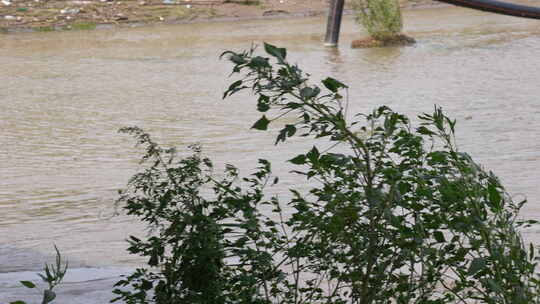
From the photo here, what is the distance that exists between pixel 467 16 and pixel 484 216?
17883mm

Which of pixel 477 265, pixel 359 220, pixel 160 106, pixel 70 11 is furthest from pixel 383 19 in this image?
pixel 477 265

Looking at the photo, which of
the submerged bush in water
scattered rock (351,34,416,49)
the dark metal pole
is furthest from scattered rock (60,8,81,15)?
the submerged bush in water

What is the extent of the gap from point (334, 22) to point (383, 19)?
108 cm

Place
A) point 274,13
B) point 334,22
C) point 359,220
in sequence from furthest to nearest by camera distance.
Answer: point 274,13, point 334,22, point 359,220

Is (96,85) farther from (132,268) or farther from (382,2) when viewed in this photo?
(132,268)

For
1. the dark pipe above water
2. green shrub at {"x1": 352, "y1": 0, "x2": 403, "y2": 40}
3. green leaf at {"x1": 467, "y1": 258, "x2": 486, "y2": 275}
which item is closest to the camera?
green leaf at {"x1": 467, "y1": 258, "x2": 486, "y2": 275}

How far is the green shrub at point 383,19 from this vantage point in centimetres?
1484

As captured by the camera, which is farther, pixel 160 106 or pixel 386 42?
pixel 386 42

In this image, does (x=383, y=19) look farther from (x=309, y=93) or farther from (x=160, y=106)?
(x=309, y=93)

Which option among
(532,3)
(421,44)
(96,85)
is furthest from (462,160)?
(532,3)

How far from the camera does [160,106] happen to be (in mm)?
9852

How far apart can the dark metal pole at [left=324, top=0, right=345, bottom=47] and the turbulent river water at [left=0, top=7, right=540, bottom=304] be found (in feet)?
1.03

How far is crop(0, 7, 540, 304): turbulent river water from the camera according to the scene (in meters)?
5.10

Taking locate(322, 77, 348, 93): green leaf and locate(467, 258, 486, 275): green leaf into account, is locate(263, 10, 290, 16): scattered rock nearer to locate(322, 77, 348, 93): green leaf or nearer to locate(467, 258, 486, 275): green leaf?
locate(322, 77, 348, 93): green leaf
